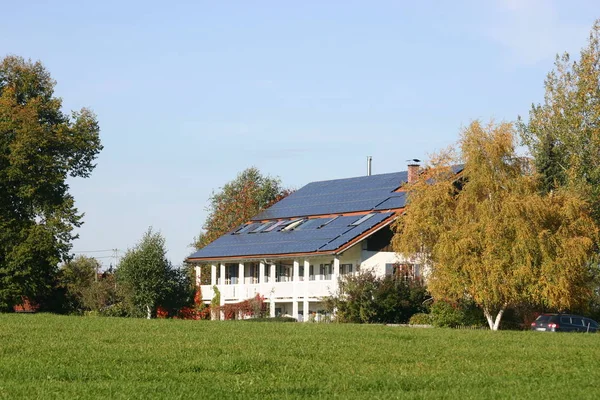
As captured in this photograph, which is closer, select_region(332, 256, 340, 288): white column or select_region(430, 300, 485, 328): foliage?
select_region(430, 300, 485, 328): foliage

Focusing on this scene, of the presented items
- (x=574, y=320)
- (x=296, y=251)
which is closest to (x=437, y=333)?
(x=574, y=320)

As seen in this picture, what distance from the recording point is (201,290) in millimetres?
73500

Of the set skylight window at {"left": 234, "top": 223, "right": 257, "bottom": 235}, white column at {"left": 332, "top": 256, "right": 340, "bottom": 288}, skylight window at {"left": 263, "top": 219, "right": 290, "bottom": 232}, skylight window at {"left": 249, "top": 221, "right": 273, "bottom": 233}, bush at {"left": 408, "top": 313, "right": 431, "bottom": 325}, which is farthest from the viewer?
skylight window at {"left": 234, "top": 223, "right": 257, "bottom": 235}

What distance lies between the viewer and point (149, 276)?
70.9 meters

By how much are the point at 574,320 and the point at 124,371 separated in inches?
1234

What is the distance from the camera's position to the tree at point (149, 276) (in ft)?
231

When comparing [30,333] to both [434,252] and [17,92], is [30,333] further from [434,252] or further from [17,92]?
[17,92]

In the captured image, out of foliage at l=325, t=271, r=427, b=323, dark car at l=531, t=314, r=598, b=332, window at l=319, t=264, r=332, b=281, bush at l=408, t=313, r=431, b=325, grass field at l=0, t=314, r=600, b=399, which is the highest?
window at l=319, t=264, r=332, b=281

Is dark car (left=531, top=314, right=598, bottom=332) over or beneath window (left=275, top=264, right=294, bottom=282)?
beneath

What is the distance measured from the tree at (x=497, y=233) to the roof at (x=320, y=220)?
33.0ft

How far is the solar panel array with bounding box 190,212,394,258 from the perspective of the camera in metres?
63.2

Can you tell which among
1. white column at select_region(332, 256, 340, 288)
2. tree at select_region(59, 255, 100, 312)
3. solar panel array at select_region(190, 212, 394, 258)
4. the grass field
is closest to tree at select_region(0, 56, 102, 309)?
tree at select_region(59, 255, 100, 312)

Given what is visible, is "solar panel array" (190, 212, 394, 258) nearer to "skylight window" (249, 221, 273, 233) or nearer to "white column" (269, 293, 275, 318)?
"skylight window" (249, 221, 273, 233)

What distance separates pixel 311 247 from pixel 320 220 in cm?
619
